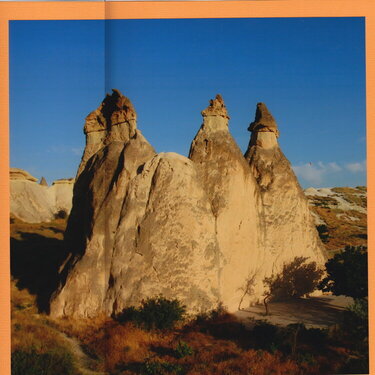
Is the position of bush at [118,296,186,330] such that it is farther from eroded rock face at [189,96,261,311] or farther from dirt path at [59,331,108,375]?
eroded rock face at [189,96,261,311]

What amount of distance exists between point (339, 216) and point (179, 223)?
18791mm

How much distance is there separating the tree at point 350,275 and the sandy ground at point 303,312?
569 mm

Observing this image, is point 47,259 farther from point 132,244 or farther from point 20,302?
point 132,244

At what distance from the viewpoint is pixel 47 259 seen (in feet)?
44.0

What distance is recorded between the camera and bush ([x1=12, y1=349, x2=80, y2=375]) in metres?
7.13

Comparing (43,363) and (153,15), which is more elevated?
(153,15)

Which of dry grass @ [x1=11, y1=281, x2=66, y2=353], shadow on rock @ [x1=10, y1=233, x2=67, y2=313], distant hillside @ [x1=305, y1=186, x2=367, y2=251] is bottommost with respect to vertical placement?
dry grass @ [x1=11, y1=281, x2=66, y2=353]

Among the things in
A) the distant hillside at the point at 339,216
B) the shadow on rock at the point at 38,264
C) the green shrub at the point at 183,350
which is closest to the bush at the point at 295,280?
the green shrub at the point at 183,350

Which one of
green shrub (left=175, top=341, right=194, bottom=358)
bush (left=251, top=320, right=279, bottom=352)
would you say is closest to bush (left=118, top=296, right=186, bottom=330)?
green shrub (left=175, top=341, right=194, bottom=358)

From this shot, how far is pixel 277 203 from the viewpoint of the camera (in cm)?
1080

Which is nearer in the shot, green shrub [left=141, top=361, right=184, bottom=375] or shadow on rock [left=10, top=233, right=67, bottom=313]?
green shrub [left=141, top=361, right=184, bottom=375]

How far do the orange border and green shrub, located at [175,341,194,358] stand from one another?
12.0ft

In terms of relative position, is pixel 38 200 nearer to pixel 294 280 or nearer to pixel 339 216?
pixel 294 280

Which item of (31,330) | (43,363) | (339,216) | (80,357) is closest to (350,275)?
(80,357)
